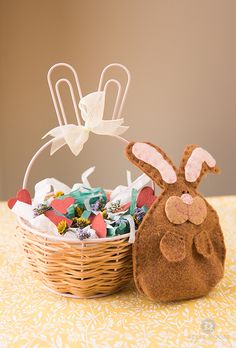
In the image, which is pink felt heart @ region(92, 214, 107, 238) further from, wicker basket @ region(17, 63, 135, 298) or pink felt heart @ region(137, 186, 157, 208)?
pink felt heart @ region(137, 186, 157, 208)

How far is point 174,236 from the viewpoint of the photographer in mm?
892

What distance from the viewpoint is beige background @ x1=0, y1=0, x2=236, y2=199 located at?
2020mm

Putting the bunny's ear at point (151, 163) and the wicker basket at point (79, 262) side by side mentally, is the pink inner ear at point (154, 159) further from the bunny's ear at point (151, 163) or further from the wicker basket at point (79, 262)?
the wicker basket at point (79, 262)

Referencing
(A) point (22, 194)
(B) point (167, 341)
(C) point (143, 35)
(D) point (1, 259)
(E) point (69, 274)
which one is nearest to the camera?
(B) point (167, 341)

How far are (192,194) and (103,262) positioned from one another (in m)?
0.23

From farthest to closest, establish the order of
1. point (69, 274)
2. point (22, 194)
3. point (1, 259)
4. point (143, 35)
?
point (143, 35) < point (1, 259) < point (22, 194) < point (69, 274)

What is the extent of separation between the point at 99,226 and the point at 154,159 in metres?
0.18

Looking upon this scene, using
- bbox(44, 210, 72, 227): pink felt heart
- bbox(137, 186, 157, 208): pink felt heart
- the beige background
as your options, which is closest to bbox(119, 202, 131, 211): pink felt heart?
bbox(137, 186, 157, 208): pink felt heart

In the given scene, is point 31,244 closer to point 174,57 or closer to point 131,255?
point 131,255

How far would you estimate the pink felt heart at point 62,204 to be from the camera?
96 cm

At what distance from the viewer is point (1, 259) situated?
114cm

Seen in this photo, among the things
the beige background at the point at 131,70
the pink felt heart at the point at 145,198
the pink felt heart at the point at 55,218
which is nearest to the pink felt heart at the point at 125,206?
the pink felt heart at the point at 145,198

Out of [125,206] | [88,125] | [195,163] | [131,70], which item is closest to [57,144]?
[88,125]

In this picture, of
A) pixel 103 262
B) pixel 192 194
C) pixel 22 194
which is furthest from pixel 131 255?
pixel 22 194
